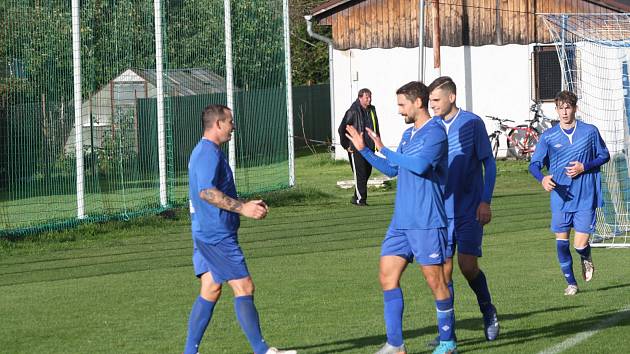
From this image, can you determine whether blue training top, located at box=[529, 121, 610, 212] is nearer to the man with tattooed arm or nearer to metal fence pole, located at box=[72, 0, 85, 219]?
the man with tattooed arm

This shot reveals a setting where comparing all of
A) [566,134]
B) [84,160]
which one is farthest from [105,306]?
[84,160]

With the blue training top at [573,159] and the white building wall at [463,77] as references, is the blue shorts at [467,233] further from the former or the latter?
the white building wall at [463,77]

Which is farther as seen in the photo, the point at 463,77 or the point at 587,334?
the point at 463,77

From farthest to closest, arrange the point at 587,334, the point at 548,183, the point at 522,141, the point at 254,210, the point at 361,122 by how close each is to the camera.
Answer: the point at 522,141, the point at 361,122, the point at 548,183, the point at 587,334, the point at 254,210

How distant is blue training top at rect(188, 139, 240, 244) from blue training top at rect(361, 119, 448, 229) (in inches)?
39.8

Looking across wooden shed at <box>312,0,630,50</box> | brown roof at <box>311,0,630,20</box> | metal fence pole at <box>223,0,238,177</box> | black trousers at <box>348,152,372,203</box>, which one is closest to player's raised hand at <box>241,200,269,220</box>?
black trousers at <box>348,152,372,203</box>

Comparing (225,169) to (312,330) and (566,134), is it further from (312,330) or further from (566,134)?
(566,134)

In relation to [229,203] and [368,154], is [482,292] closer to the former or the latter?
[368,154]

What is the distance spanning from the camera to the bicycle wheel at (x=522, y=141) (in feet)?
99.9

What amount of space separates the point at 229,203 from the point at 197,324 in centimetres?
98

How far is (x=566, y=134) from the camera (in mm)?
12000

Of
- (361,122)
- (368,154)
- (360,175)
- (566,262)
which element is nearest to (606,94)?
(361,122)

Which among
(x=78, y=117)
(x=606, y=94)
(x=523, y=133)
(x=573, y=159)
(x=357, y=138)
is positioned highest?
(x=606, y=94)

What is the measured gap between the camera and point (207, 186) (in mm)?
8133
